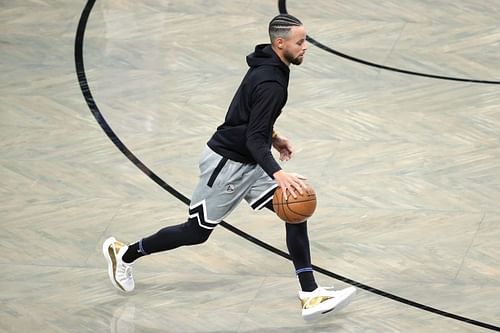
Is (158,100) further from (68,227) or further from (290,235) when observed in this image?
(290,235)

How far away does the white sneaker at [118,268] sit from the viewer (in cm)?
646

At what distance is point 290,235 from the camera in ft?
20.1

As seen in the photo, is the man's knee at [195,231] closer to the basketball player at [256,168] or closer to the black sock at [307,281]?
the basketball player at [256,168]

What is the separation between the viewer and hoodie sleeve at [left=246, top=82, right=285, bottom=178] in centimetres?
568

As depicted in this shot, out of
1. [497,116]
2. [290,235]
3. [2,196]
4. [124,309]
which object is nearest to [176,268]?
[124,309]

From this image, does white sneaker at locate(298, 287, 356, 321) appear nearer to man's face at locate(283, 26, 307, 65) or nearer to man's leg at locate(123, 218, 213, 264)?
man's leg at locate(123, 218, 213, 264)

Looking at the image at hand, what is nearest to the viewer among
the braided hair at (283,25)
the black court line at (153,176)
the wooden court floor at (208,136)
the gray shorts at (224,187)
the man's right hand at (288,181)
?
the man's right hand at (288,181)

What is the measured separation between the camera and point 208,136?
8.05 meters

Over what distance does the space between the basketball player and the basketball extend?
10 centimetres

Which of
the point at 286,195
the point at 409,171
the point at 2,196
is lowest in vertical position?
the point at 2,196

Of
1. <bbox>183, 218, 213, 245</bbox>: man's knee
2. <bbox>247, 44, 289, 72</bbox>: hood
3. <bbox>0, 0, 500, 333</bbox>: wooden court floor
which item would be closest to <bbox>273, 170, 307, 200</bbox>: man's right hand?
<bbox>247, 44, 289, 72</bbox>: hood

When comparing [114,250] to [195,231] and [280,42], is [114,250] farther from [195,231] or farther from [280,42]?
[280,42]

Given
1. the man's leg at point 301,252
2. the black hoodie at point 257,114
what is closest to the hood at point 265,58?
the black hoodie at point 257,114

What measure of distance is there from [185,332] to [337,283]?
904 millimetres
